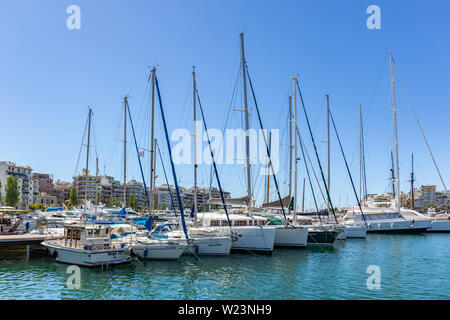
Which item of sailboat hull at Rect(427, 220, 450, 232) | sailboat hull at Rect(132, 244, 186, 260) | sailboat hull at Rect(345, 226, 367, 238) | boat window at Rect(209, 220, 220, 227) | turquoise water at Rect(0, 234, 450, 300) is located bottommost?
sailboat hull at Rect(427, 220, 450, 232)

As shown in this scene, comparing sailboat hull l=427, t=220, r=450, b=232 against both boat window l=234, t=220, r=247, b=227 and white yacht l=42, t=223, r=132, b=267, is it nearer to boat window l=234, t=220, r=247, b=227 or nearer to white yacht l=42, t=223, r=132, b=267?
boat window l=234, t=220, r=247, b=227

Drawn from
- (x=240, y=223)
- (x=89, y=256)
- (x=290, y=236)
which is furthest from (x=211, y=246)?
(x=89, y=256)

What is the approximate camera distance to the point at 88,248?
24.0 m

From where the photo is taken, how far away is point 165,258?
26859 mm

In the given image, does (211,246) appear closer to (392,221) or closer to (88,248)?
(88,248)

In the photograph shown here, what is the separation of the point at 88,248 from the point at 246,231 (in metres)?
14.6

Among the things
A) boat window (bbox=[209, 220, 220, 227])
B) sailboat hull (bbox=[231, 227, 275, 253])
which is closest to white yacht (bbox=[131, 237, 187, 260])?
sailboat hull (bbox=[231, 227, 275, 253])

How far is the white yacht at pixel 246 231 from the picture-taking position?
3102cm

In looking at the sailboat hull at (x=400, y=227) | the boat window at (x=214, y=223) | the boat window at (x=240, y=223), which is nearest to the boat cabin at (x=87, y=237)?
the boat window at (x=214, y=223)

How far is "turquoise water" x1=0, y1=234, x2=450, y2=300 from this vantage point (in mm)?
17703

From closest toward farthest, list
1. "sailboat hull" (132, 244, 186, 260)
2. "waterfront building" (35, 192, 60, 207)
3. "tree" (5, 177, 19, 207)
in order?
1. "sailboat hull" (132, 244, 186, 260)
2. "tree" (5, 177, 19, 207)
3. "waterfront building" (35, 192, 60, 207)
